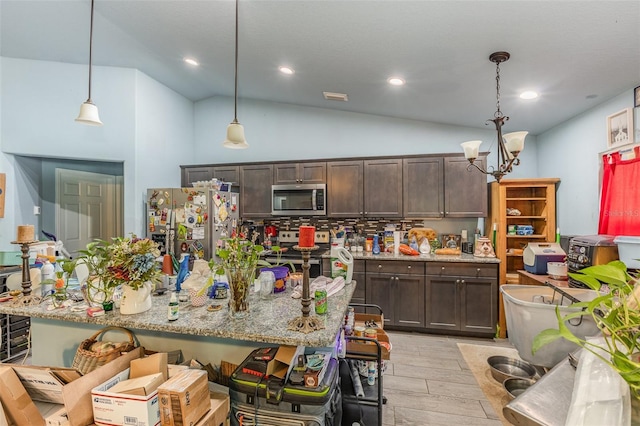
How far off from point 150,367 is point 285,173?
3.21 meters

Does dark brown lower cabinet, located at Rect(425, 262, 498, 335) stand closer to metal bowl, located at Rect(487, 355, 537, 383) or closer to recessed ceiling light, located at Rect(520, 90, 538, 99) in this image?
metal bowl, located at Rect(487, 355, 537, 383)

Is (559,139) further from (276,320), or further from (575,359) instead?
(276,320)

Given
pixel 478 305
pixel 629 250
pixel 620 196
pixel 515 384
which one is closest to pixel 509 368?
pixel 515 384

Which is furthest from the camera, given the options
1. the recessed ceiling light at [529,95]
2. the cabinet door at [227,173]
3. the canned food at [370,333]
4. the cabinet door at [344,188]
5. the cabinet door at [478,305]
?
the cabinet door at [227,173]

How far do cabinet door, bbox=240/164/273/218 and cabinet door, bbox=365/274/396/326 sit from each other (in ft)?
5.78

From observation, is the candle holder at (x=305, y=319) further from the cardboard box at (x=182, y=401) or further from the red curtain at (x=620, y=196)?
the red curtain at (x=620, y=196)

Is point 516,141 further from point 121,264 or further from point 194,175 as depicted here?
point 194,175

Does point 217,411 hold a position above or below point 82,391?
below

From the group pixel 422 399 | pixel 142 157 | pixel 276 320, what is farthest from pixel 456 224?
pixel 142 157

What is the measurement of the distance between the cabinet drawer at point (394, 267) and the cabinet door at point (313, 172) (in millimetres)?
→ 1334

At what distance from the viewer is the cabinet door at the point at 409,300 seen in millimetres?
3564

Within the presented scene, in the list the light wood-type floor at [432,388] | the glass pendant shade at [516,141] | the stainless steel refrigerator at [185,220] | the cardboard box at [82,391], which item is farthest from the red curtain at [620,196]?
the stainless steel refrigerator at [185,220]

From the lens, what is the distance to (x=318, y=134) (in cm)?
458

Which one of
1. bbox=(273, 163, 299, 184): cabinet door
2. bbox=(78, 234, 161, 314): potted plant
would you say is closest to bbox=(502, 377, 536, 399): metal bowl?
bbox=(78, 234, 161, 314): potted plant
